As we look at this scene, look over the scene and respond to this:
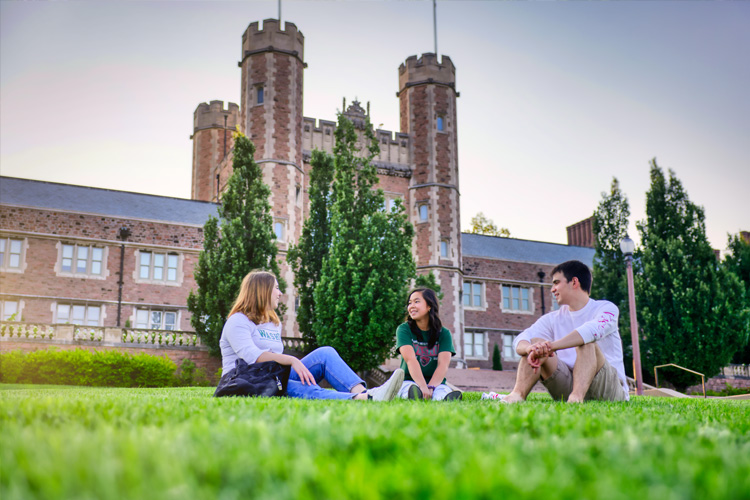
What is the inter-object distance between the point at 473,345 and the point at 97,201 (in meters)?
20.3

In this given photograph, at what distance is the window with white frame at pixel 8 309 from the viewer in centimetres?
2395

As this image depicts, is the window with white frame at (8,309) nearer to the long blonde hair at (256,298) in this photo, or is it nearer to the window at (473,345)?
the window at (473,345)

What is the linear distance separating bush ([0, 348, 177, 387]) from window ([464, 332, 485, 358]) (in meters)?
18.6

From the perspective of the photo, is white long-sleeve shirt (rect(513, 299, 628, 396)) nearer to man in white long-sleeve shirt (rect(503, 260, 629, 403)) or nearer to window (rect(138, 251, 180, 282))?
man in white long-sleeve shirt (rect(503, 260, 629, 403))

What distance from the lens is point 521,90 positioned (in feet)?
58.0

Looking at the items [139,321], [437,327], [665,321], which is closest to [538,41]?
[437,327]

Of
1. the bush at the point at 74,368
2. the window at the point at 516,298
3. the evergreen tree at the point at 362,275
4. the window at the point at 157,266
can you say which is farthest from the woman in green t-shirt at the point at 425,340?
the window at the point at 516,298

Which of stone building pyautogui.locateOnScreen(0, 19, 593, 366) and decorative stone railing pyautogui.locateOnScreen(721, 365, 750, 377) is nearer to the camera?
stone building pyautogui.locateOnScreen(0, 19, 593, 366)

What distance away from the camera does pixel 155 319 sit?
26.1 meters

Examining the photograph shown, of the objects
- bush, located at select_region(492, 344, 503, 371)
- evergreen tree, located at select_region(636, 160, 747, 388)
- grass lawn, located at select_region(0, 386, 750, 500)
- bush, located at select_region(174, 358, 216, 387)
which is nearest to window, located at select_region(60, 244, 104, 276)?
bush, located at select_region(174, 358, 216, 387)

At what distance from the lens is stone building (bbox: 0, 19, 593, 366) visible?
25.0 m

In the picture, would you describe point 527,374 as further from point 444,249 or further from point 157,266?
point 444,249

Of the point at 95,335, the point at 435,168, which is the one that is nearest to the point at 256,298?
the point at 95,335

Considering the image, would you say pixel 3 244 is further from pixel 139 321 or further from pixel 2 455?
pixel 2 455
